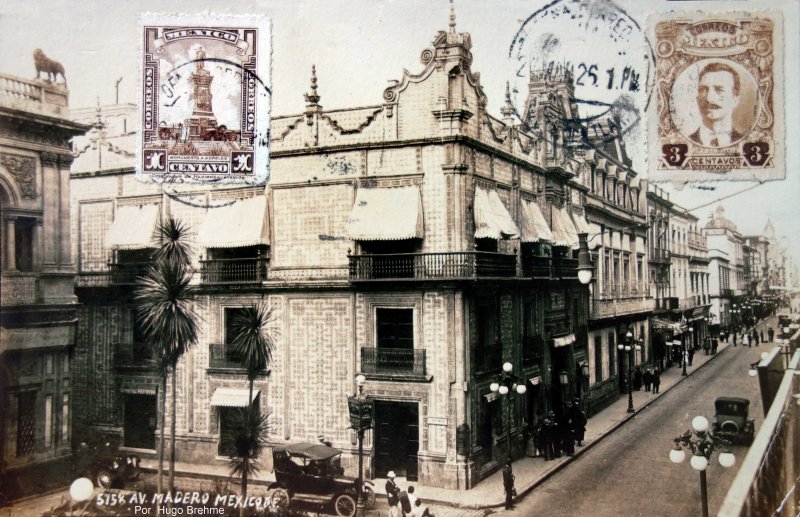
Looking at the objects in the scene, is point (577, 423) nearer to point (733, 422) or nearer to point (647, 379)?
point (733, 422)

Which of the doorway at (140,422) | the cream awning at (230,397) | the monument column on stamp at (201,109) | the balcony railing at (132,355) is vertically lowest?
the doorway at (140,422)

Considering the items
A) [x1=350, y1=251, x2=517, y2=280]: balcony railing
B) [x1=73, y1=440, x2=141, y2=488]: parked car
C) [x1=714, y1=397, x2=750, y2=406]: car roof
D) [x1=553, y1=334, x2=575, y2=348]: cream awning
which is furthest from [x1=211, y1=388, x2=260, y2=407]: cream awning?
[x1=714, y1=397, x2=750, y2=406]: car roof

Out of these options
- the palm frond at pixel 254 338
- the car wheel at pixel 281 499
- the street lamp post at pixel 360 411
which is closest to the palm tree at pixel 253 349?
the palm frond at pixel 254 338

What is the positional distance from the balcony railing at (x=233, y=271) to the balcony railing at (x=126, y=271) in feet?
3.82

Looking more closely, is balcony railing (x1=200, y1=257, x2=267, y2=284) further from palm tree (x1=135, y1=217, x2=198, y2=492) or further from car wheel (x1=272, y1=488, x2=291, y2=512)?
car wheel (x1=272, y1=488, x2=291, y2=512)

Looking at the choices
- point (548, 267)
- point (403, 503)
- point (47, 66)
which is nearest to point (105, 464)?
point (403, 503)

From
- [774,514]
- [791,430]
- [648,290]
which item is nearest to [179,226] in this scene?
[774,514]

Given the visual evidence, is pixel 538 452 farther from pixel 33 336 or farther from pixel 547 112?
pixel 33 336

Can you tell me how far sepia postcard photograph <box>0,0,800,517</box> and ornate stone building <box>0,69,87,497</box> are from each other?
0.04 metres

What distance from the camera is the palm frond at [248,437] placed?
1262 cm

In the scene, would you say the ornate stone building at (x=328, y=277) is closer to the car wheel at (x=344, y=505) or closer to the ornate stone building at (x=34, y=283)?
A: the ornate stone building at (x=34, y=283)

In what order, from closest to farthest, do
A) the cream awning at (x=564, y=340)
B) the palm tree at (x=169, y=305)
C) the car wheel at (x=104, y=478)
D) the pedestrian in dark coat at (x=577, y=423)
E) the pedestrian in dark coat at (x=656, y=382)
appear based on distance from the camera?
the car wheel at (x=104, y=478) < the palm tree at (x=169, y=305) < the pedestrian in dark coat at (x=577, y=423) < the cream awning at (x=564, y=340) < the pedestrian in dark coat at (x=656, y=382)

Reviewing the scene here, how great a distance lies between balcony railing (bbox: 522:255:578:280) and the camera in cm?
1677

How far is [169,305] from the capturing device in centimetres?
1277
